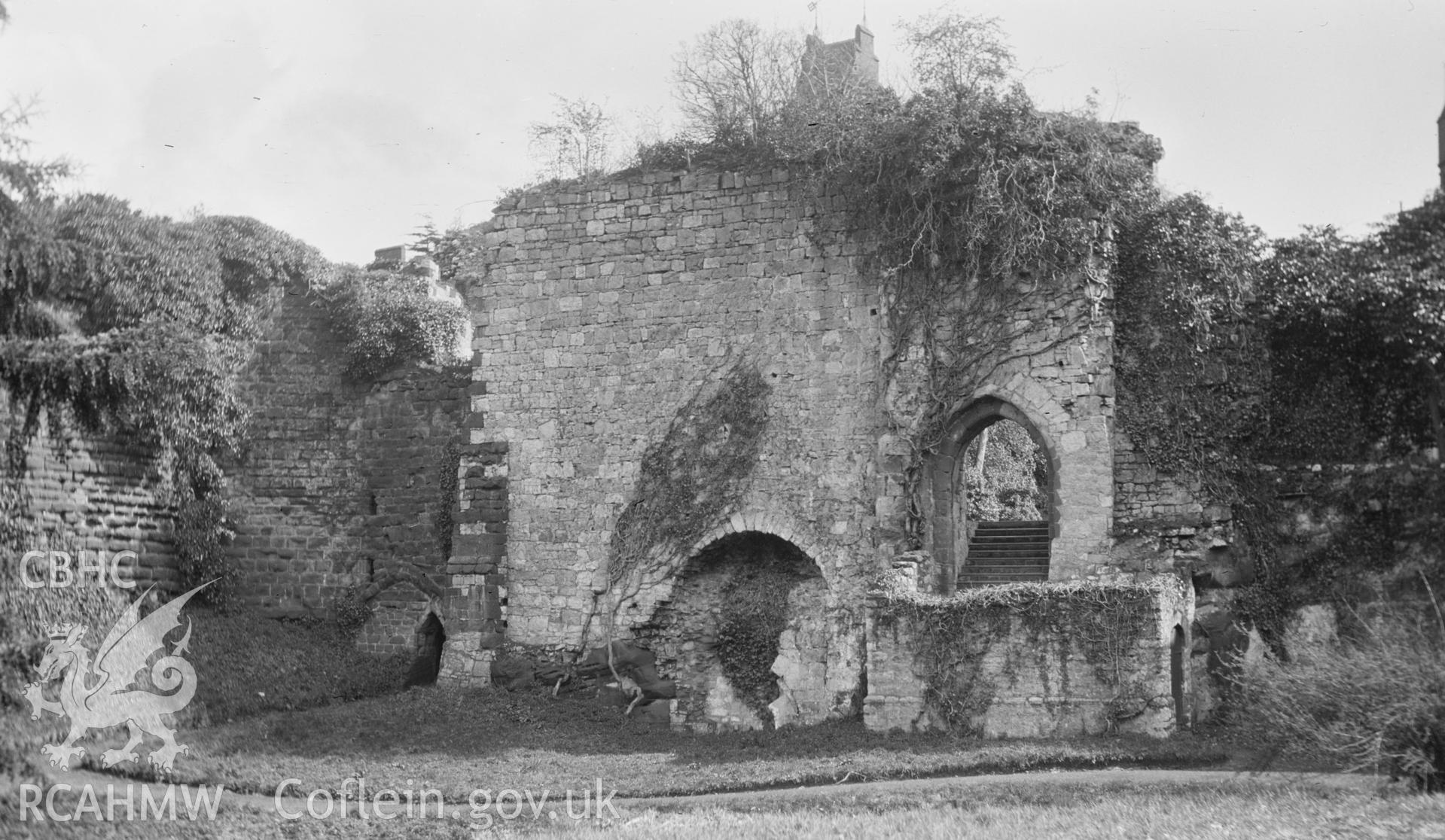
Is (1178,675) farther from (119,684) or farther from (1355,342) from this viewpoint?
(119,684)

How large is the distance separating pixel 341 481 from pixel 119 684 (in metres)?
4.66

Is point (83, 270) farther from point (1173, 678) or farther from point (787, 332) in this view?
point (1173, 678)

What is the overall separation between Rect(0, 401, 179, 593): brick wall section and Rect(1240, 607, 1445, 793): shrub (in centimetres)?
1243

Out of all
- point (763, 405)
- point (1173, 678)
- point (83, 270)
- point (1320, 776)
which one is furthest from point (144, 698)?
point (1320, 776)

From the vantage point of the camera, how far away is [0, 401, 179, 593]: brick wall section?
1606 cm

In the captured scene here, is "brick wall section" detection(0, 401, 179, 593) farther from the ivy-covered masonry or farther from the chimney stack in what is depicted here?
the chimney stack

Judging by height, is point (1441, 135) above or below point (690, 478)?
above

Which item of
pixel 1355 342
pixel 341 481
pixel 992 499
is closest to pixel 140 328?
pixel 341 481

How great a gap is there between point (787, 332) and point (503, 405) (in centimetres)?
351

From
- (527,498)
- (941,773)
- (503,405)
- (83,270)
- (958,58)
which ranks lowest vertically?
(941,773)

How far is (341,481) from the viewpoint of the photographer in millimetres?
18688

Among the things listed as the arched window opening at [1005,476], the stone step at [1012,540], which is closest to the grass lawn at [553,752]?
the stone step at [1012,540]

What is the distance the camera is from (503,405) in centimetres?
1688

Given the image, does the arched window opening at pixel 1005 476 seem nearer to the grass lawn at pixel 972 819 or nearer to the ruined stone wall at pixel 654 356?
the ruined stone wall at pixel 654 356
